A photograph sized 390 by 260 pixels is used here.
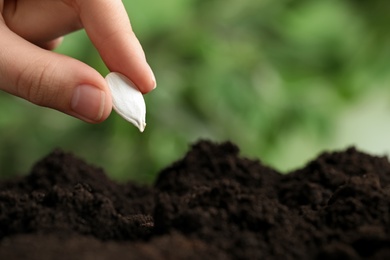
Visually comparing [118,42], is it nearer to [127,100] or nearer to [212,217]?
[127,100]

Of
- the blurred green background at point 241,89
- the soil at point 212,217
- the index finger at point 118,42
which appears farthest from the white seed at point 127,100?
the blurred green background at point 241,89

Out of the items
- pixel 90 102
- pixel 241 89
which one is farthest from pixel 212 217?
pixel 241 89

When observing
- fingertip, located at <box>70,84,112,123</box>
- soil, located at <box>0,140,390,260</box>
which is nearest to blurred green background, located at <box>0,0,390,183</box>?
soil, located at <box>0,140,390,260</box>

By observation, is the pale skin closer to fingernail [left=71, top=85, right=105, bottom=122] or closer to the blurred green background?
fingernail [left=71, top=85, right=105, bottom=122]

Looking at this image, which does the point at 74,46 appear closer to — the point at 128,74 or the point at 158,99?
the point at 158,99

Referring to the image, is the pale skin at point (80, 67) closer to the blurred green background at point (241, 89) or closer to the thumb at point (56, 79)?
the thumb at point (56, 79)
